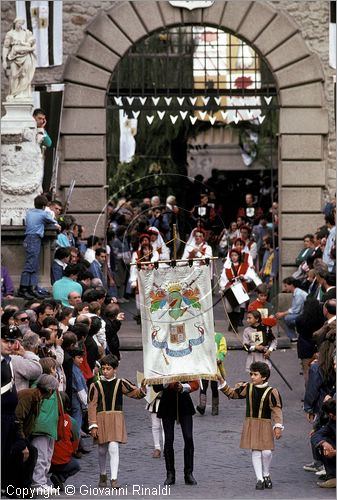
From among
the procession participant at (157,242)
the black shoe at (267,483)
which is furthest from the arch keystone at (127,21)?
the black shoe at (267,483)

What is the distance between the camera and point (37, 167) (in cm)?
2345

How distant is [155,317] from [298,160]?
527 inches

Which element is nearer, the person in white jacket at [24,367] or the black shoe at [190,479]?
the person in white jacket at [24,367]

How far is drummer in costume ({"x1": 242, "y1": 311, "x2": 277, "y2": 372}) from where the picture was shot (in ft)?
63.0

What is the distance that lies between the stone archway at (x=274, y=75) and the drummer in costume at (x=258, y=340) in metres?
9.33

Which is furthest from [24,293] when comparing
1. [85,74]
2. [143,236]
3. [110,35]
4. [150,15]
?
[150,15]

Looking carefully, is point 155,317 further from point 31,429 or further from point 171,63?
point 171,63

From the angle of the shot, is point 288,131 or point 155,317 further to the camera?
point 288,131

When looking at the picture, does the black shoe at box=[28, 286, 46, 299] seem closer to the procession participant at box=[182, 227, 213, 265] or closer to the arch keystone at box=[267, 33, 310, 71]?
the procession participant at box=[182, 227, 213, 265]

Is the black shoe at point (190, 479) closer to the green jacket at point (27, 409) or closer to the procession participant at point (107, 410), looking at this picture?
the procession participant at point (107, 410)

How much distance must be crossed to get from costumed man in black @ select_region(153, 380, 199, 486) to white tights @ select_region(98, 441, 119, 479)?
0.51m

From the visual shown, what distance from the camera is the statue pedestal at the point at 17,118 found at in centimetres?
2338

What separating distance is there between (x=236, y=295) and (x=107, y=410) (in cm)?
896

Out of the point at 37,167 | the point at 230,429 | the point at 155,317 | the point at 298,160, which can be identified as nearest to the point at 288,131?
the point at 298,160
